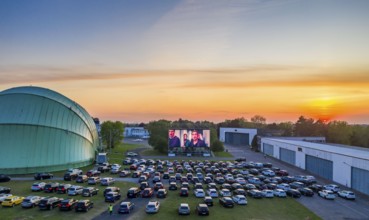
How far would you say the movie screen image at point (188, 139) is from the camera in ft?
277

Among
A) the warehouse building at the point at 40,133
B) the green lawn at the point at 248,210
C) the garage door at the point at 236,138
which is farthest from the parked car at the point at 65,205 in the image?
the garage door at the point at 236,138

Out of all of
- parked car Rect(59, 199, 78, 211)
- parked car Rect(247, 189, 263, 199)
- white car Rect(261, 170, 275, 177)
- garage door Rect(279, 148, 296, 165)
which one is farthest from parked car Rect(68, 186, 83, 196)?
garage door Rect(279, 148, 296, 165)

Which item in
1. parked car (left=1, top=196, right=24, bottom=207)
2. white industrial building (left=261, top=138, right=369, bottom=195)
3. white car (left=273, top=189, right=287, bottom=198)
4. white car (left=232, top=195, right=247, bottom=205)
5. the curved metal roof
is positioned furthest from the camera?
the curved metal roof

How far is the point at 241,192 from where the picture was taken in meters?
39.6

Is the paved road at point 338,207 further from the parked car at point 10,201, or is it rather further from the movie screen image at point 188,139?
the movie screen image at point 188,139

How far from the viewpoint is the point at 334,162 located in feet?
169

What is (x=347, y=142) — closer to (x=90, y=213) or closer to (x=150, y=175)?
(x=150, y=175)

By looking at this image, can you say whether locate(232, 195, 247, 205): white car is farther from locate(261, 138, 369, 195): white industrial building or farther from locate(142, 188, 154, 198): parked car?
locate(261, 138, 369, 195): white industrial building

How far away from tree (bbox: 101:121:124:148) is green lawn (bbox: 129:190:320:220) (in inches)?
2703

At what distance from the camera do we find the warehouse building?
5538cm

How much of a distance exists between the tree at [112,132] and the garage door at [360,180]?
7147cm

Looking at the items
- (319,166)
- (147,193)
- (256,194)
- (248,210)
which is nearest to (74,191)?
(147,193)

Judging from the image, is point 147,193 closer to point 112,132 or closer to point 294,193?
point 294,193

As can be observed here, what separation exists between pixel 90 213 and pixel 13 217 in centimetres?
623
